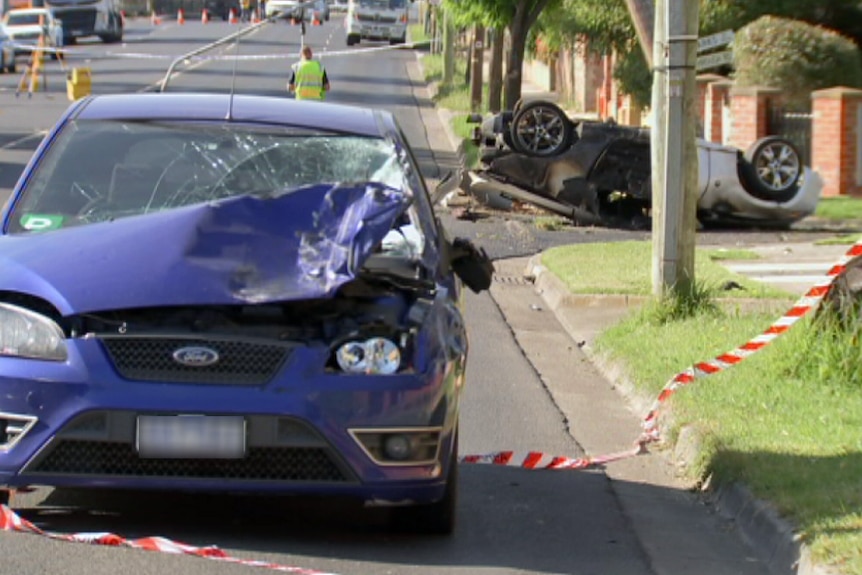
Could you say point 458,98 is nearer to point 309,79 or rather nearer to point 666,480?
point 309,79

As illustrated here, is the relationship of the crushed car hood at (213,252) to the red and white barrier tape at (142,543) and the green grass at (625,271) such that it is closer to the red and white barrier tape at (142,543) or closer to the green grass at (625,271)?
the red and white barrier tape at (142,543)

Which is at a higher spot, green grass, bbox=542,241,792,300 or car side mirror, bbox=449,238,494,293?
car side mirror, bbox=449,238,494,293

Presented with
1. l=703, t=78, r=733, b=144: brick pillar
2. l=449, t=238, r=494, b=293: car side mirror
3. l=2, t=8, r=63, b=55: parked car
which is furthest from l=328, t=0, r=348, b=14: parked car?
l=449, t=238, r=494, b=293: car side mirror

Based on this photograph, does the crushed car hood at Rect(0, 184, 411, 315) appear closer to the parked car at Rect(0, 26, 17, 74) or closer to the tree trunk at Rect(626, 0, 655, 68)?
the tree trunk at Rect(626, 0, 655, 68)

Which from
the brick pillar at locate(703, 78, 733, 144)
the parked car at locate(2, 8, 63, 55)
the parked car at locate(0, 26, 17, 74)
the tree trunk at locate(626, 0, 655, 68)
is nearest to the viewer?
the tree trunk at locate(626, 0, 655, 68)

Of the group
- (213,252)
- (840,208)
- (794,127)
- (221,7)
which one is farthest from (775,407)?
(221,7)

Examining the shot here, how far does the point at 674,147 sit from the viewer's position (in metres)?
11.7

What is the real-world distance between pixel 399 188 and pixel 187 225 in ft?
3.86

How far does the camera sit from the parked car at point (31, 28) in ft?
167

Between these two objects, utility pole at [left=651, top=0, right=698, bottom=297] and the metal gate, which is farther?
the metal gate

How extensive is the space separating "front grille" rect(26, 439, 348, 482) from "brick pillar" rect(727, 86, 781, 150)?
18504 millimetres

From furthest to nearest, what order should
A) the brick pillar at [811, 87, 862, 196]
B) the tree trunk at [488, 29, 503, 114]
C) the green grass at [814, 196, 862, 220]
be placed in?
the tree trunk at [488, 29, 503, 114] → the brick pillar at [811, 87, 862, 196] → the green grass at [814, 196, 862, 220]

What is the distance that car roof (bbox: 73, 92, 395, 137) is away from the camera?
7441mm

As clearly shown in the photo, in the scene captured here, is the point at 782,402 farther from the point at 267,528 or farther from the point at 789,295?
the point at 789,295
